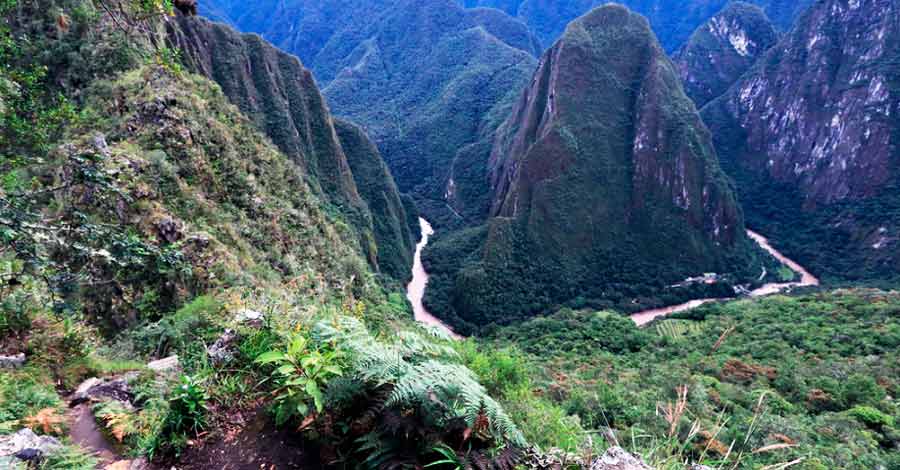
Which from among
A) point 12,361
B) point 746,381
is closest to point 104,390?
point 12,361

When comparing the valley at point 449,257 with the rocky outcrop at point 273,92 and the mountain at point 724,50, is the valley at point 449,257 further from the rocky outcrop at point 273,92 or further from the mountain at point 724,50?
the mountain at point 724,50

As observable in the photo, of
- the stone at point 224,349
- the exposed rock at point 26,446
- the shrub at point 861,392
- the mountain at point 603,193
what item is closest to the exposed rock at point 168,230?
the stone at point 224,349

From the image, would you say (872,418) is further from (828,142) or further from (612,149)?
(828,142)

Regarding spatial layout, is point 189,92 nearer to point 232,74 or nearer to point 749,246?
point 232,74

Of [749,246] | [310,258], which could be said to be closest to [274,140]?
[310,258]

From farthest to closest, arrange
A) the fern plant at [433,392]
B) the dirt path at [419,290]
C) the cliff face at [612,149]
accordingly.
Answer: the cliff face at [612,149] → the dirt path at [419,290] → the fern plant at [433,392]
